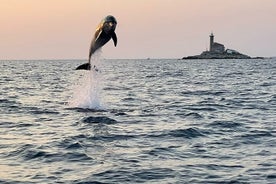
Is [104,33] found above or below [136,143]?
above

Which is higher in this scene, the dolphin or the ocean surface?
the dolphin

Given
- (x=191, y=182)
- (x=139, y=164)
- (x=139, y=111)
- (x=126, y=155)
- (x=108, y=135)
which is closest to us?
(x=191, y=182)

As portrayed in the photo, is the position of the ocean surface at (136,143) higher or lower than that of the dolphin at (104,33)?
lower

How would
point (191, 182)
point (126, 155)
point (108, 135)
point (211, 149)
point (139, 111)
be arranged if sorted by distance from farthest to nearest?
point (139, 111)
point (108, 135)
point (211, 149)
point (126, 155)
point (191, 182)

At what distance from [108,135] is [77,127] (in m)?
2.04

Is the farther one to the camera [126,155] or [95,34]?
[95,34]

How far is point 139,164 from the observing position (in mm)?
11281

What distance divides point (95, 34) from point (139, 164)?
7101mm

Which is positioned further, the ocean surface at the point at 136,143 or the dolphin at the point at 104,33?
the dolphin at the point at 104,33

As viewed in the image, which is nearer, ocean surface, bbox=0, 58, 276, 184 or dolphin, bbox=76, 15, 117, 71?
ocean surface, bbox=0, 58, 276, 184

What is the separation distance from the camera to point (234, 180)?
32.7 feet

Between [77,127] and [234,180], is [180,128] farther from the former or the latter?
[234,180]

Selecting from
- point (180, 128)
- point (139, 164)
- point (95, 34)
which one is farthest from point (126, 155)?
point (95, 34)

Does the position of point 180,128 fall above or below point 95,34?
below
